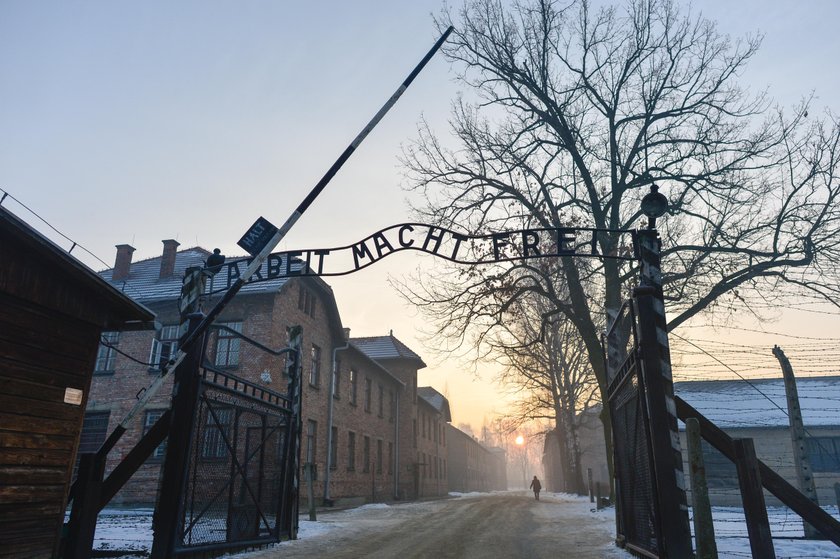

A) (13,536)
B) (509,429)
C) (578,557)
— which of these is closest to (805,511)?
(578,557)

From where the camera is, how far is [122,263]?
911 inches

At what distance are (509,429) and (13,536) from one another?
2883 centimetres

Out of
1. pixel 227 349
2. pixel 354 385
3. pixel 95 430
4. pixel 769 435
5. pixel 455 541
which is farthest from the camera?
pixel 354 385

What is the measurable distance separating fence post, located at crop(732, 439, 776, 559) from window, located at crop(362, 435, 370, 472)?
77.1 feet

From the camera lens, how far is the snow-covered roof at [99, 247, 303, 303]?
765 inches

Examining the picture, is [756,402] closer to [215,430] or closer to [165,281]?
[215,430]

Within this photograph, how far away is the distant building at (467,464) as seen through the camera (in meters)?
55.5

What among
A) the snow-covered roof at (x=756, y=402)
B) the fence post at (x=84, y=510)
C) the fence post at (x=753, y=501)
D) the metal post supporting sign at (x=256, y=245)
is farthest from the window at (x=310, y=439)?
the fence post at (x=753, y=501)

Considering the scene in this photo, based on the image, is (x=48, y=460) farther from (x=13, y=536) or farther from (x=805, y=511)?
(x=805, y=511)

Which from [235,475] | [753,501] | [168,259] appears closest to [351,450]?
[168,259]

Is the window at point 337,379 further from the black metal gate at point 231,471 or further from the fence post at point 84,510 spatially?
the fence post at point 84,510

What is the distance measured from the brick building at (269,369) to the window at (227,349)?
0.04 meters

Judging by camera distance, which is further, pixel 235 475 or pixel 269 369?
pixel 269 369

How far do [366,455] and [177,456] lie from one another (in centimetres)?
2214
